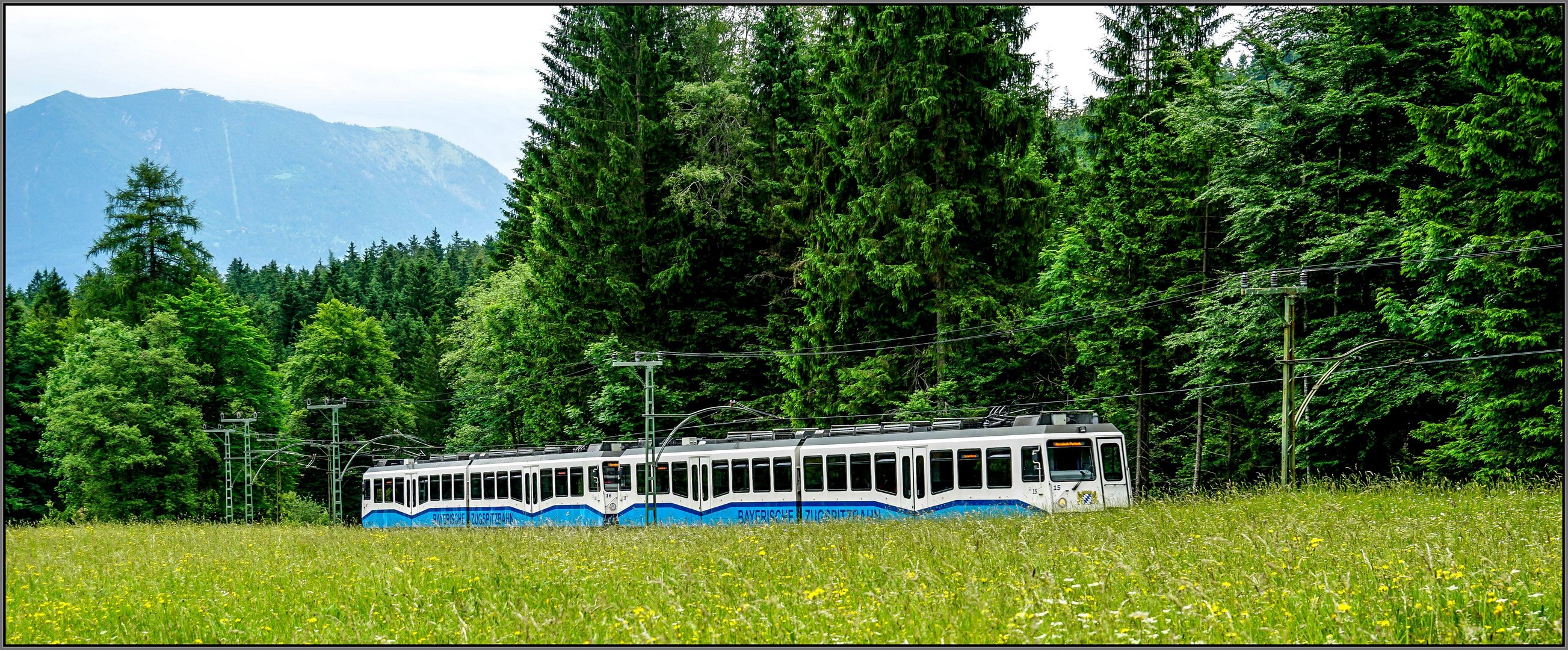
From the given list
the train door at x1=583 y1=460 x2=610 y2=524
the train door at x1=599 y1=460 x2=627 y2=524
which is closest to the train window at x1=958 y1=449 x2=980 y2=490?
the train door at x1=599 y1=460 x2=627 y2=524

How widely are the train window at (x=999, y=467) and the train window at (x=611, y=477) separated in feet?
41.7

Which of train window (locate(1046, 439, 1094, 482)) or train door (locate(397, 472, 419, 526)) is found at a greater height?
train window (locate(1046, 439, 1094, 482))

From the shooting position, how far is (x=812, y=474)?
2586 cm

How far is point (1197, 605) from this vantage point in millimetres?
6750

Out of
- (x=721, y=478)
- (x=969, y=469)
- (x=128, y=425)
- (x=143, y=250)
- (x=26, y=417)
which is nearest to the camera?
(x=969, y=469)

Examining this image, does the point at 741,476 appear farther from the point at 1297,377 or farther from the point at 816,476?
the point at 1297,377

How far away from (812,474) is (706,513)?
3986 millimetres

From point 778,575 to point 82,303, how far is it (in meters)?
59.3

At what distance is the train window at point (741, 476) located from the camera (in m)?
27.4

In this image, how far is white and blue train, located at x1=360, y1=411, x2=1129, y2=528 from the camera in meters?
22.4

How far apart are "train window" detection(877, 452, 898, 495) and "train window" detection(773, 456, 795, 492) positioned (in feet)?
8.02

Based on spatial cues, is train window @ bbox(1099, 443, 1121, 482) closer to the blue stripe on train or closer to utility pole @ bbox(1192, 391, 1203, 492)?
the blue stripe on train

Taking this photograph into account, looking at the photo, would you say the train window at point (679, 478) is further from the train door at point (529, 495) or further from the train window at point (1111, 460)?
the train window at point (1111, 460)

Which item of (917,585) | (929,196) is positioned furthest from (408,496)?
(917,585)
